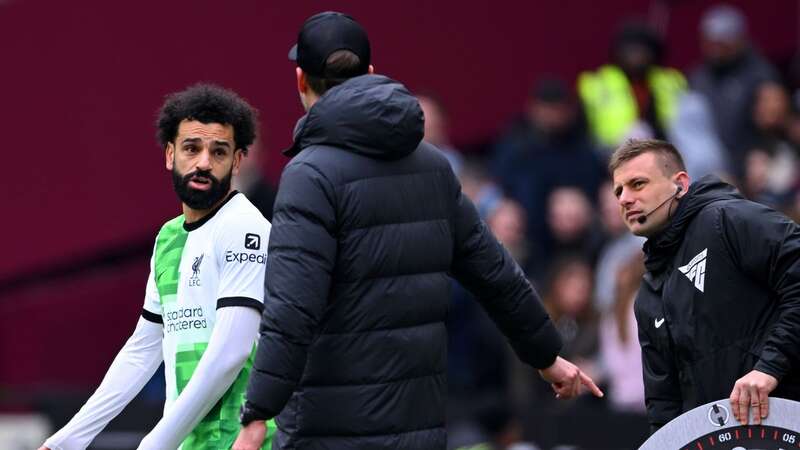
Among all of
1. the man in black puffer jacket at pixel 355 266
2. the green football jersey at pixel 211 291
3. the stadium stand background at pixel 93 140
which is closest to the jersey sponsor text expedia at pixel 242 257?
the green football jersey at pixel 211 291

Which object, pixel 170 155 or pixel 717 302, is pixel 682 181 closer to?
pixel 717 302

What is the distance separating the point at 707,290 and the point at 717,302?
0.06 m

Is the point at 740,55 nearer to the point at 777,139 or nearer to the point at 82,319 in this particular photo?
the point at 777,139

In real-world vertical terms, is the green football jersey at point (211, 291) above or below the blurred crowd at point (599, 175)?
below

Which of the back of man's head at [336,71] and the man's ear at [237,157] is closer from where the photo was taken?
the back of man's head at [336,71]

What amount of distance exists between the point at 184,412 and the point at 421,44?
28.2 ft

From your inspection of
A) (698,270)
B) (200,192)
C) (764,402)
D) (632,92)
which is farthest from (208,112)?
(632,92)

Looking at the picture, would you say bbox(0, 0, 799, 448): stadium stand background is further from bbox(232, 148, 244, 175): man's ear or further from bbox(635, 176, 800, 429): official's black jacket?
bbox(635, 176, 800, 429): official's black jacket

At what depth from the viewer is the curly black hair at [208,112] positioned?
6.45 m

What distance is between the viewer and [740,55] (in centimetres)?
1291

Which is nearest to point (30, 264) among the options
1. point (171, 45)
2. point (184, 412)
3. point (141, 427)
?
point (171, 45)

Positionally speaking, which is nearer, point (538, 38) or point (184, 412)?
point (184, 412)

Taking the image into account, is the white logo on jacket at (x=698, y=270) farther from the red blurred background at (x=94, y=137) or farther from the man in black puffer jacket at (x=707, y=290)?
the red blurred background at (x=94, y=137)

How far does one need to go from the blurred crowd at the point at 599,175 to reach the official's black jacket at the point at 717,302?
14.5 feet
